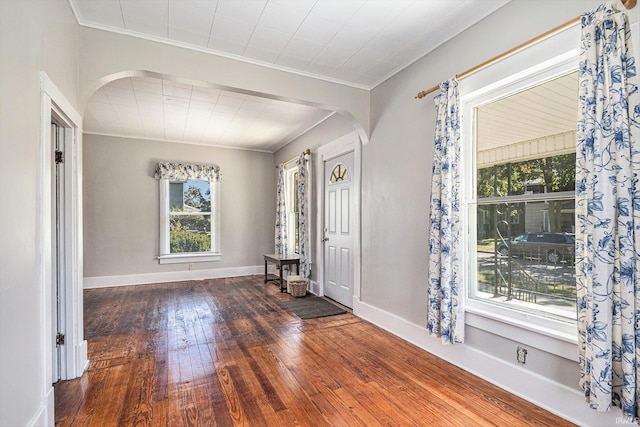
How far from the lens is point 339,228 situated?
459 cm

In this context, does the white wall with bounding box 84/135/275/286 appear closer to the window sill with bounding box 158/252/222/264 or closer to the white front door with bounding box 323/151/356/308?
the window sill with bounding box 158/252/222/264

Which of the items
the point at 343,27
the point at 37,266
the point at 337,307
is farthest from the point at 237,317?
the point at 343,27

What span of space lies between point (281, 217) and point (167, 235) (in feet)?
7.13

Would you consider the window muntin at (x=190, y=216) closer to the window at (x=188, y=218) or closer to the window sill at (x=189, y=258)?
the window at (x=188, y=218)

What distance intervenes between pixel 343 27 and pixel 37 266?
102 inches

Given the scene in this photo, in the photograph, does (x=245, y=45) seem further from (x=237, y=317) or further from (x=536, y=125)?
(x=237, y=317)

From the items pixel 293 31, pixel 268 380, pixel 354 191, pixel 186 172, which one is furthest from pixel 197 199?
pixel 268 380

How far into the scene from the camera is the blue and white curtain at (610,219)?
1.55 meters

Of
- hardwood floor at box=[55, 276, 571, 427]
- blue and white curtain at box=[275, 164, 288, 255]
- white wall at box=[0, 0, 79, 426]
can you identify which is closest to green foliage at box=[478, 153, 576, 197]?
hardwood floor at box=[55, 276, 571, 427]

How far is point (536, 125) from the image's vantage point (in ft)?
7.20

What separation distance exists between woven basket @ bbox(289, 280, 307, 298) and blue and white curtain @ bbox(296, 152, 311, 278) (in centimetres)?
30

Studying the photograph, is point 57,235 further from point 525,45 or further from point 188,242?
point 188,242

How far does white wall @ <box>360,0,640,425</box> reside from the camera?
2.00m

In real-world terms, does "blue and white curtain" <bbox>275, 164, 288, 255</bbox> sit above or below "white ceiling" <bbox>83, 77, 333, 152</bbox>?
below
